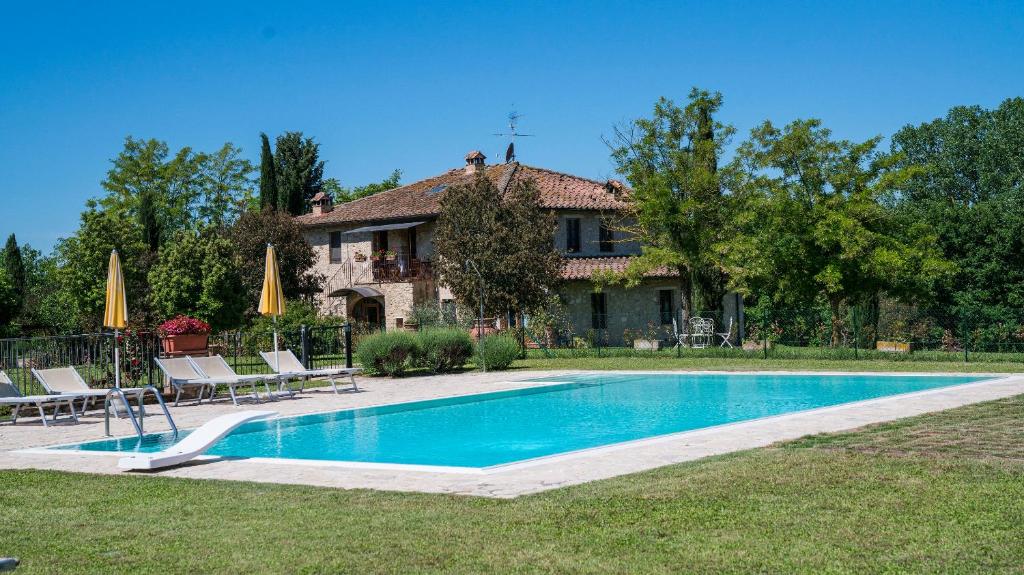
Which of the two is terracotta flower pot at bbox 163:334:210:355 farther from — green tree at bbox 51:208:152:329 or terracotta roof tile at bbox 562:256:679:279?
green tree at bbox 51:208:152:329

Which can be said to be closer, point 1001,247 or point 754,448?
point 754,448

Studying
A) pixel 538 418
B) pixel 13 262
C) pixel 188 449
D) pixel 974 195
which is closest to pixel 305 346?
pixel 538 418

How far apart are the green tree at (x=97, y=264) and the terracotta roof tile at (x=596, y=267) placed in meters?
17.2

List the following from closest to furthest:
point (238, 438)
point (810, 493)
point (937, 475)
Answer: point (810, 493) → point (937, 475) → point (238, 438)

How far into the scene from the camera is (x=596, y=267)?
128 ft

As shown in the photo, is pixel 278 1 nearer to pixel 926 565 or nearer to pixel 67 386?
pixel 67 386

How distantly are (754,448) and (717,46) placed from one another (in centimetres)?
1675

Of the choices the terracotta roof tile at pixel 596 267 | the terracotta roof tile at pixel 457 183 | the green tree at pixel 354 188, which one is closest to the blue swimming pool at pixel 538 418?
the terracotta roof tile at pixel 596 267

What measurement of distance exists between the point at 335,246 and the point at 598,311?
13243 millimetres

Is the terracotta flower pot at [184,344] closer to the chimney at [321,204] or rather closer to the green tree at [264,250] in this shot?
the green tree at [264,250]

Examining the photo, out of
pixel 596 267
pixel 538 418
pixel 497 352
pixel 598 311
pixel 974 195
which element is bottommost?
pixel 538 418

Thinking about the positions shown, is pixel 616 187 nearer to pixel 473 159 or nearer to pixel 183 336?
pixel 473 159

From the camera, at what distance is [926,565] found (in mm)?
5055

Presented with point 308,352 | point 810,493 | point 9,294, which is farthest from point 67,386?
point 9,294
